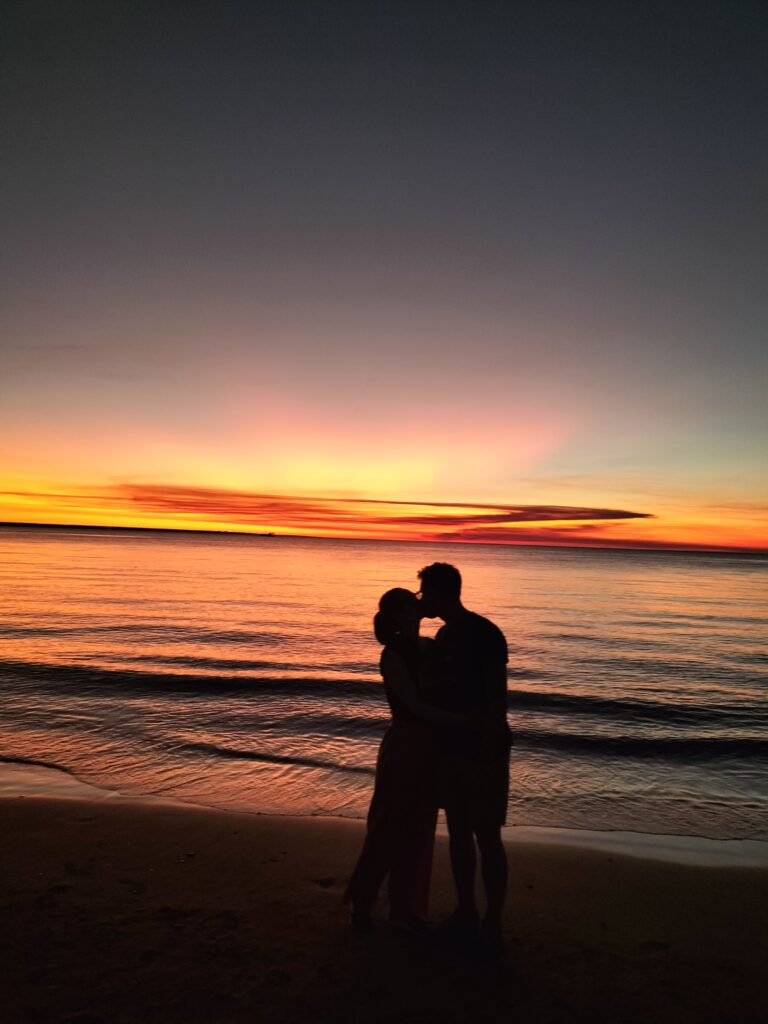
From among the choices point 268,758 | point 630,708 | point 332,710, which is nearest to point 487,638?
point 268,758

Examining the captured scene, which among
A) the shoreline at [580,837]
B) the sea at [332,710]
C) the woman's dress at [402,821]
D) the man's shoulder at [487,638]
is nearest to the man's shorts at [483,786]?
the woman's dress at [402,821]

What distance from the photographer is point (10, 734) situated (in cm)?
1102

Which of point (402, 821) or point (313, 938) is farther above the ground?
point (402, 821)

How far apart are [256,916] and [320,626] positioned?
22195 mm

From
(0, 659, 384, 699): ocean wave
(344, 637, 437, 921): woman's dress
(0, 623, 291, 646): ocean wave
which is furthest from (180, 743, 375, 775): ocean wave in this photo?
(0, 623, 291, 646): ocean wave

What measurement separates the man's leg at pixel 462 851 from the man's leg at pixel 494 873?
99 millimetres

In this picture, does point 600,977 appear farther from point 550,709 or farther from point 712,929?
point 550,709

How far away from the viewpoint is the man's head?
4.47 m

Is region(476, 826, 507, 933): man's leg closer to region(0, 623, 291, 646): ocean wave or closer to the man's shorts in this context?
the man's shorts

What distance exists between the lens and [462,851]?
15.1 ft

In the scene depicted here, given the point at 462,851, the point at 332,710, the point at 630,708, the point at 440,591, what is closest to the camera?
the point at 440,591

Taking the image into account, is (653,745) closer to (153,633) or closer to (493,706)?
(493,706)

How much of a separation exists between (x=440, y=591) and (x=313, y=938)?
2.53 meters

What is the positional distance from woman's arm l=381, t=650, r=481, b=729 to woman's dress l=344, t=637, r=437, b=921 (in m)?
0.08
